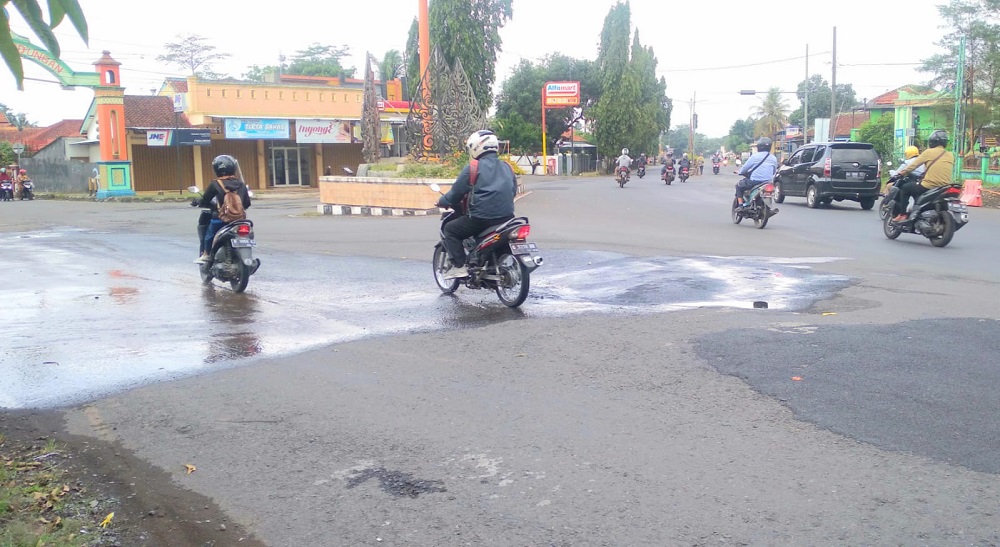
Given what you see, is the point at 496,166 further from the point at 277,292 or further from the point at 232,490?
the point at 232,490

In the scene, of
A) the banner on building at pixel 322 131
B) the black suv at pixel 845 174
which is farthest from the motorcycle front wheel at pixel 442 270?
the banner on building at pixel 322 131

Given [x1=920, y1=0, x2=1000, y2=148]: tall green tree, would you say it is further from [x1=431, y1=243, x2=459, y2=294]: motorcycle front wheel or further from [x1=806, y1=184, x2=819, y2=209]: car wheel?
[x1=431, y1=243, x2=459, y2=294]: motorcycle front wheel

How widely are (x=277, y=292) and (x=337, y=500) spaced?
21.1 feet

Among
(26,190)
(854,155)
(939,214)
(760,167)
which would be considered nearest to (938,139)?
(939,214)

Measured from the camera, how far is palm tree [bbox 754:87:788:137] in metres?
106

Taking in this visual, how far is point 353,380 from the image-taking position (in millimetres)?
6027

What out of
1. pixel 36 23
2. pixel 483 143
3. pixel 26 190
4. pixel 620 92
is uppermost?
pixel 620 92

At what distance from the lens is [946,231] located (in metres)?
13.3

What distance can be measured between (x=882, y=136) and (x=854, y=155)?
2376 cm

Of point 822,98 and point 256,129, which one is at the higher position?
point 822,98

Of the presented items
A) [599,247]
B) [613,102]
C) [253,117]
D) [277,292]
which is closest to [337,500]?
[277,292]

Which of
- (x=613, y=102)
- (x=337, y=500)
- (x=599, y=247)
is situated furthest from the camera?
(x=613, y=102)

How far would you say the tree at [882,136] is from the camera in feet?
133

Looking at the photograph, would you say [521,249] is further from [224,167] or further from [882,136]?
[882,136]
